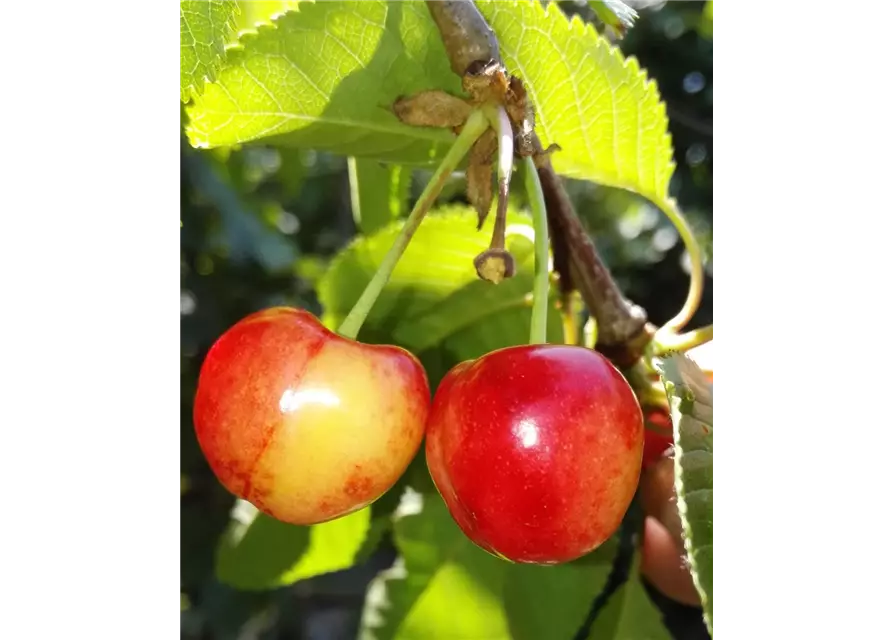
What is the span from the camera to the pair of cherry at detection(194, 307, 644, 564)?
1.64 ft

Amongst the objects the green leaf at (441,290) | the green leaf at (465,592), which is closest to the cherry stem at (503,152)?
the green leaf at (441,290)

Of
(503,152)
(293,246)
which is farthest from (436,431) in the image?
(293,246)

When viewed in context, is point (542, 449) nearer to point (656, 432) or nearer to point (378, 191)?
point (656, 432)

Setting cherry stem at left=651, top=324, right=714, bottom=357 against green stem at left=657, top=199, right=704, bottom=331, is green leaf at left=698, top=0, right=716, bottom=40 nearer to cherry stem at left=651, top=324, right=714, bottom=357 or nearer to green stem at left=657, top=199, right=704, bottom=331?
green stem at left=657, top=199, right=704, bottom=331

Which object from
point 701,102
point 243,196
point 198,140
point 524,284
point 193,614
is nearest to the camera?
point 198,140

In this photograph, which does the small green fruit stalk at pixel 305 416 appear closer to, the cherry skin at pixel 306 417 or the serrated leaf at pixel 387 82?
the cherry skin at pixel 306 417

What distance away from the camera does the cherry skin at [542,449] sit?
0.50m

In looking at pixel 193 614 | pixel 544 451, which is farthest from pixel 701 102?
pixel 193 614

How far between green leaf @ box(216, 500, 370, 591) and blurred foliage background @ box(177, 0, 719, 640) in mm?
484

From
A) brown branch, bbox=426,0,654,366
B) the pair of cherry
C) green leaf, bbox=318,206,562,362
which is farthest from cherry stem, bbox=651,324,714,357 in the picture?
the pair of cherry

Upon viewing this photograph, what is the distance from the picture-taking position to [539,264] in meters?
0.57

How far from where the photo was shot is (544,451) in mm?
496
